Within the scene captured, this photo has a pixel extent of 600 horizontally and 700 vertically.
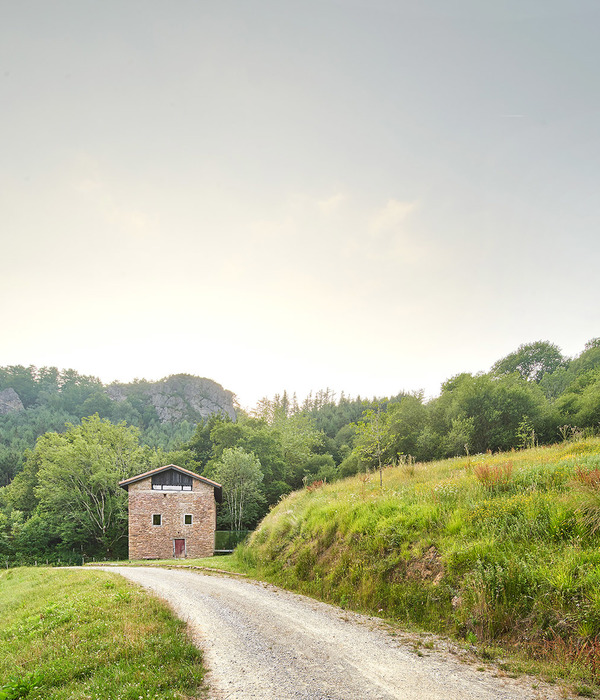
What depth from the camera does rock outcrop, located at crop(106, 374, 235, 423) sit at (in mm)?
147500

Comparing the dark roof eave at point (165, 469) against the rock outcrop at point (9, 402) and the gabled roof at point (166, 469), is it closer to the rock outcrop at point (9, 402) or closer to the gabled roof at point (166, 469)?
the gabled roof at point (166, 469)

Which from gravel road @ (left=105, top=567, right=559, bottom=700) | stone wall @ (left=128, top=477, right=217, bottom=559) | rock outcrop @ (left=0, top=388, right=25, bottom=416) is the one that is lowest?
Result: stone wall @ (left=128, top=477, right=217, bottom=559)

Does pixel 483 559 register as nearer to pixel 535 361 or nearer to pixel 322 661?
pixel 322 661

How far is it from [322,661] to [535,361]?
244ft

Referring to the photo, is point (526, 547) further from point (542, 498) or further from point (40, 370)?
point (40, 370)

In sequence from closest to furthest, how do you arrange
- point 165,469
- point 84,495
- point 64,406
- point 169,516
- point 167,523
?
point 167,523 → point 169,516 → point 165,469 → point 84,495 → point 64,406

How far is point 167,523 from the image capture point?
31.2 m

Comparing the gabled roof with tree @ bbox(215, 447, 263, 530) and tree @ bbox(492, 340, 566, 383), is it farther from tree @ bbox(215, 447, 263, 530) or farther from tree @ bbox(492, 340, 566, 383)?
tree @ bbox(492, 340, 566, 383)

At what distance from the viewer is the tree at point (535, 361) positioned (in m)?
65.6

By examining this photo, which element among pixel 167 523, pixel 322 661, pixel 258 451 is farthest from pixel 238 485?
pixel 322 661

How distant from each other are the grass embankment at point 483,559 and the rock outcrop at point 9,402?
150641 millimetres

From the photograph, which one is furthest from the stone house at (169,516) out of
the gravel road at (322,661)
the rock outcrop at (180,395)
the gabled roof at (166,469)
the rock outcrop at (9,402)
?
the rock outcrop at (9,402)

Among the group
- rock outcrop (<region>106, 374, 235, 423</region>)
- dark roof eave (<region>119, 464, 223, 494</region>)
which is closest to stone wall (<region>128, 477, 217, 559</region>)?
dark roof eave (<region>119, 464, 223, 494</region>)

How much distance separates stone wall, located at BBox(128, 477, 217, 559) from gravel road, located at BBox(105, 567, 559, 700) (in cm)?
2404
